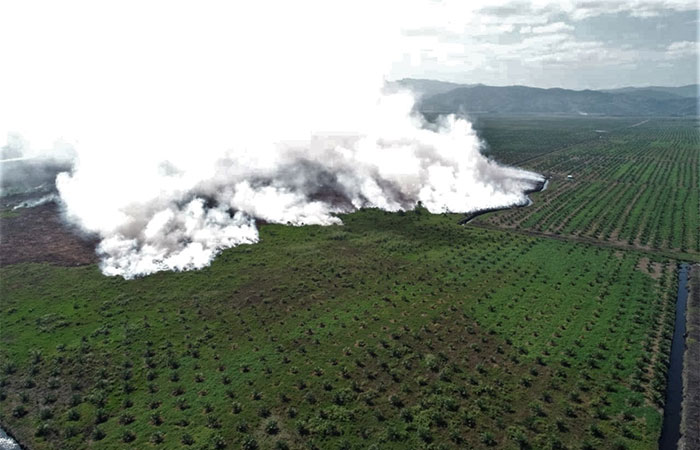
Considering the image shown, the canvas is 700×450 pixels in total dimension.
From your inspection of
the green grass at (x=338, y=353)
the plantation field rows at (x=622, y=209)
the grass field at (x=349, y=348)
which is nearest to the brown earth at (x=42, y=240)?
the grass field at (x=349, y=348)

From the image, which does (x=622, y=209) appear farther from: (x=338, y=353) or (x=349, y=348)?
(x=338, y=353)

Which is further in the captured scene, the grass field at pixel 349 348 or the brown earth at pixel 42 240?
the brown earth at pixel 42 240

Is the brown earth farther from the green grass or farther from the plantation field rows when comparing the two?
the plantation field rows

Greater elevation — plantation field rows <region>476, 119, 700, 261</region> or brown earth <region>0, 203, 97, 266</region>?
brown earth <region>0, 203, 97, 266</region>

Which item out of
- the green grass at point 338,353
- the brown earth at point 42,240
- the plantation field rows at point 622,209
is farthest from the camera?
the plantation field rows at point 622,209

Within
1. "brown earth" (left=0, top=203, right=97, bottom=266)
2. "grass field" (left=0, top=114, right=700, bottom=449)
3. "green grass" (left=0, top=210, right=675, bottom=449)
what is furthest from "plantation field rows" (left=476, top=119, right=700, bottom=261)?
"brown earth" (left=0, top=203, right=97, bottom=266)

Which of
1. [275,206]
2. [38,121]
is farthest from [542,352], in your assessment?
[38,121]

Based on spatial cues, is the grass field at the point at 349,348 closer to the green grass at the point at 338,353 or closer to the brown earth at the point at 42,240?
the green grass at the point at 338,353
